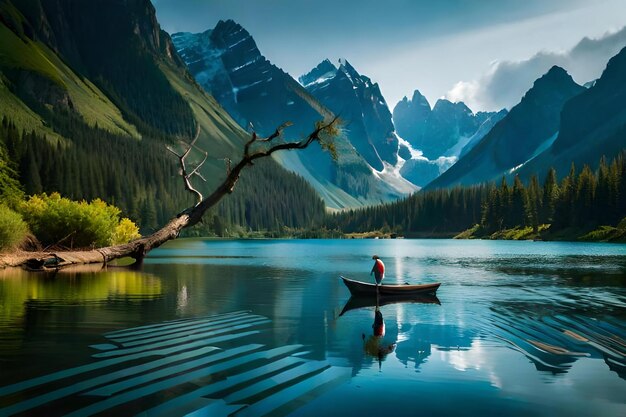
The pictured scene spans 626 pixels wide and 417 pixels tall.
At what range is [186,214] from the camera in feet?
181

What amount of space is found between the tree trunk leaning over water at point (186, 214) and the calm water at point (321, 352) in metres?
12.4

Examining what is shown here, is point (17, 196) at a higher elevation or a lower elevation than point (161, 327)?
higher

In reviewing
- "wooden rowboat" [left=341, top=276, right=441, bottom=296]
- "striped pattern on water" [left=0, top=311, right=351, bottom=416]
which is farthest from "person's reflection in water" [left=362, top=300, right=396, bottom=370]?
"wooden rowboat" [left=341, top=276, right=441, bottom=296]

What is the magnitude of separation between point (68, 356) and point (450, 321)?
763 inches

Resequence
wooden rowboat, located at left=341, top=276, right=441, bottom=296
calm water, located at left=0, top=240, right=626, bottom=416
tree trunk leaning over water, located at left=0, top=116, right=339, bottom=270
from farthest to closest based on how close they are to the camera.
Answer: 1. tree trunk leaning over water, located at left=0, top=116, right=339, bottom=270
2. wooden rowboat, located at left=341, top=276, right=441, bottom=296
3. calm water, located at left=0, top=240, right=626, bottom=416

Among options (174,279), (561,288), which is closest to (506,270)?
(561,288)

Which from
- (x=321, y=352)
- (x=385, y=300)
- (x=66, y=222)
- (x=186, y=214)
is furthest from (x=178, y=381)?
→ (x=66, y=222)

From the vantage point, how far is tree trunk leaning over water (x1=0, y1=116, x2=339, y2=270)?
1906 inches

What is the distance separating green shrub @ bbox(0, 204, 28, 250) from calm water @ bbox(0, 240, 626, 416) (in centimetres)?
1646

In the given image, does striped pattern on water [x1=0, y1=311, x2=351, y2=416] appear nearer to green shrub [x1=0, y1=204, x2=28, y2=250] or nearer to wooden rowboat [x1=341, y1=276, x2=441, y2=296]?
wooden rowboat [x1=341, y1=276, x2=441, y2=296]

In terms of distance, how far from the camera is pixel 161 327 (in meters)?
25.4

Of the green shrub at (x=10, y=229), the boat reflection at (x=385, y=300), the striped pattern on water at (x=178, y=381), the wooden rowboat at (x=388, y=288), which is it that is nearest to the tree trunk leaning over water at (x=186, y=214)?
the green shrub at (x=10, y=229)

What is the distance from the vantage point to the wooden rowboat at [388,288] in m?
39.4

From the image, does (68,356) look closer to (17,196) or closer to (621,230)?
(17,196)
